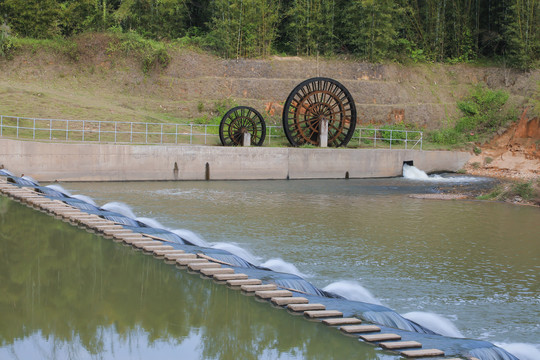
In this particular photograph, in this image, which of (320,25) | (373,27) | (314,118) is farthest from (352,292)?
(320,25)

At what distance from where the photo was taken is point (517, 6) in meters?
38.8

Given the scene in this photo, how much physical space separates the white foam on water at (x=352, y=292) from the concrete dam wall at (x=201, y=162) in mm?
15266

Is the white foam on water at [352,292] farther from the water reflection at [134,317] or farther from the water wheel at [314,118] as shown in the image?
the water wheel at [314,118]

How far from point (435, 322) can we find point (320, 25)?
33139 mm

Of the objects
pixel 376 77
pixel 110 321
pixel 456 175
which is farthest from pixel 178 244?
pixel 376 77

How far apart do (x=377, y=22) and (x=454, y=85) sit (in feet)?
20.0

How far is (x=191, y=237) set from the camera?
12.9 metres

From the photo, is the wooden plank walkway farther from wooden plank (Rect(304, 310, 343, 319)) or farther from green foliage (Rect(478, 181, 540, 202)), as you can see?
green foliage (Rect(478, 181, 540, 202))

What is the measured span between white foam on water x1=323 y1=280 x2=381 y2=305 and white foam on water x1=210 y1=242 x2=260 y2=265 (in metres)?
2.10

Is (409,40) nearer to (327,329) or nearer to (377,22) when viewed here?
(377,22)

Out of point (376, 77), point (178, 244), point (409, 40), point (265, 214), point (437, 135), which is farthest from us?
point (409, 40)

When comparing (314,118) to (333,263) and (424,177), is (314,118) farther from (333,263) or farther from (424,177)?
(333,263)

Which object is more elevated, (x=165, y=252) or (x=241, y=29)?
(x=241, y=29)

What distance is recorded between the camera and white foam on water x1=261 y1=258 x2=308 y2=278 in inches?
412
